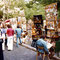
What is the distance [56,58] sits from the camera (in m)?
5.77

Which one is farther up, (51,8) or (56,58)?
(51,8)

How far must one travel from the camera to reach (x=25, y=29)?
11.8m

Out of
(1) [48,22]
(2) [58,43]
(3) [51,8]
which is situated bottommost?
(2) [58,43]

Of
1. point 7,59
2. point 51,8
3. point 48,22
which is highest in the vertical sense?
point 51,8

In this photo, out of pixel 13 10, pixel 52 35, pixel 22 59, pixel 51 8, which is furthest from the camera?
pixel 13 10

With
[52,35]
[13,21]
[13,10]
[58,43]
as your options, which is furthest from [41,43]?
[13,10]

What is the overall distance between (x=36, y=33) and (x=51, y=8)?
2177 mm

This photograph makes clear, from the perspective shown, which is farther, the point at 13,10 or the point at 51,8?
the point at 13,10

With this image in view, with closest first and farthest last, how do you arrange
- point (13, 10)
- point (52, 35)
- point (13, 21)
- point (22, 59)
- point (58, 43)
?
point (58, 43)
point (22, 59)
point (52, 35)
point (13, 21)
point (13, 10)

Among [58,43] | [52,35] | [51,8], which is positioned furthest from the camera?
[52,35]

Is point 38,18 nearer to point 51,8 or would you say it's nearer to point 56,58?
point 51,8

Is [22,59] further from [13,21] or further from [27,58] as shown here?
[13,21]

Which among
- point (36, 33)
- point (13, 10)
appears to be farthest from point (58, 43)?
point (13, 10)

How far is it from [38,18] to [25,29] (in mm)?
2596
